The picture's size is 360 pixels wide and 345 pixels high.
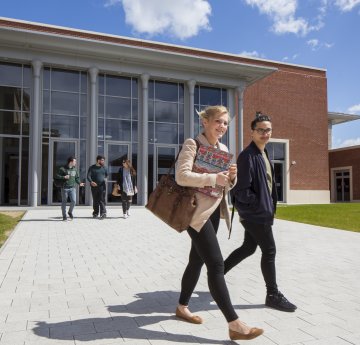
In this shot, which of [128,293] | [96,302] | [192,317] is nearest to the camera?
[192,317]

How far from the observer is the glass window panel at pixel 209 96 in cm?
2324

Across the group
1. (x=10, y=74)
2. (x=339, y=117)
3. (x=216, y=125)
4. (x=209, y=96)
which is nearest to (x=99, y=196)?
(x=216, y=125)

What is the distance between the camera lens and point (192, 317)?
347 cm

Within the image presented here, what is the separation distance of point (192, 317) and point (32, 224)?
8801 millimetres

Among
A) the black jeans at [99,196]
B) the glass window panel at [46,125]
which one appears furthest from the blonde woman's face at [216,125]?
the glass window panel at [46,125]

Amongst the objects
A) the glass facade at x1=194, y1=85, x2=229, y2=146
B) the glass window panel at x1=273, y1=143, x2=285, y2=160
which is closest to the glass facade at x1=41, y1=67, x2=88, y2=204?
the glass facade at x1=194, y1=85, x2=229, y2=146

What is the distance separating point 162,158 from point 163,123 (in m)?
2.02

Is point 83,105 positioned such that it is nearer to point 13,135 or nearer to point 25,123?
point 25,123

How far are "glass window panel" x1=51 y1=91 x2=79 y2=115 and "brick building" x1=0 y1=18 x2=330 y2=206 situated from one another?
0.05 metres

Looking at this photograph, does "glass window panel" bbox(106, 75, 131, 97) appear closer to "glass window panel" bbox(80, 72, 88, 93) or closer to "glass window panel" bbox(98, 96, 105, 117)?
"glass window panel" bbox(98, 96, 105, 117)

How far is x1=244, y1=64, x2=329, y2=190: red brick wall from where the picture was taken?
28209mm

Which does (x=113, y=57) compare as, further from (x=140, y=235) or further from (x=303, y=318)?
(x=303, y=318)

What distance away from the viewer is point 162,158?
2188cm

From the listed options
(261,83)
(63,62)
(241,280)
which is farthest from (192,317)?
(261,83)
